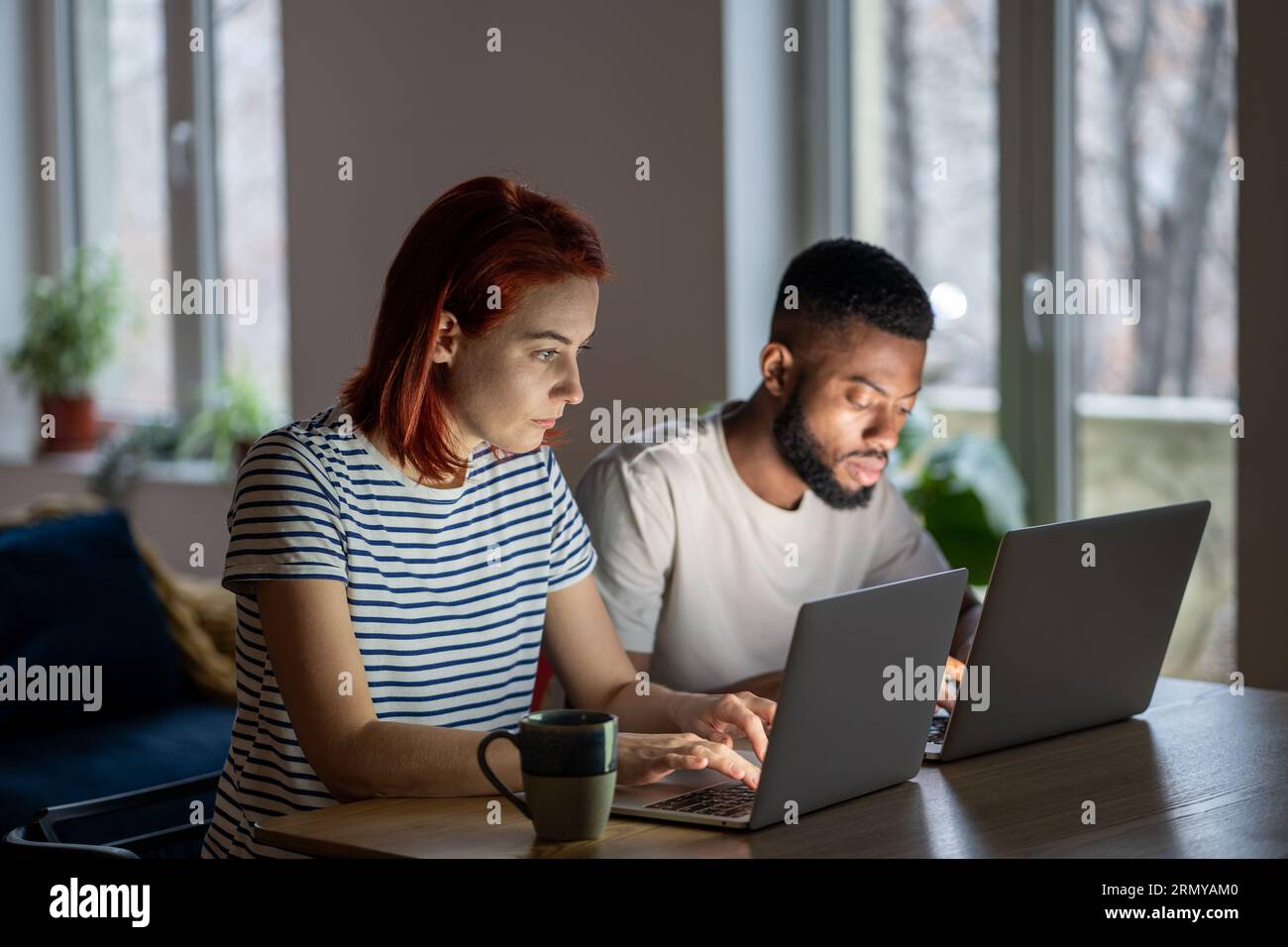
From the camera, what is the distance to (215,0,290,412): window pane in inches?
183

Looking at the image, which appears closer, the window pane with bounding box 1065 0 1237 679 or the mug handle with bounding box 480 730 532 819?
the mug handle with bounding box 480 730 532 819

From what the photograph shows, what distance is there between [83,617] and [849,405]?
1702 millimetres

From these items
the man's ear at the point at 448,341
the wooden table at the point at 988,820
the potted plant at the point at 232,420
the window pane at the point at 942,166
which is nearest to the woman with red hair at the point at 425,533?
the man's ear at the point at 448,341

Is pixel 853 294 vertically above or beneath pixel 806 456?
above

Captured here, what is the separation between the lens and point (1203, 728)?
5.82 feet

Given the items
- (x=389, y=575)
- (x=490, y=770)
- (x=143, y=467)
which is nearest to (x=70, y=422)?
(x=143, y=467)

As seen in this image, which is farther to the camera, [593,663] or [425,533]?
[593,663]

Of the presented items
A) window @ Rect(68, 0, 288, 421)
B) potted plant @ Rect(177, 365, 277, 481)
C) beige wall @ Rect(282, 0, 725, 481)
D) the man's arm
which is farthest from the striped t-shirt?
window @ Rect(68, 0, 288, 421)

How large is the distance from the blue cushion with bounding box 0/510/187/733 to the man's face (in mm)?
1591

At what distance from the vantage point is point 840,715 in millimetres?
1410

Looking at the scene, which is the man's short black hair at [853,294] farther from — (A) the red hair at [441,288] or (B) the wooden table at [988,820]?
(B) the wooden table at [988,820]

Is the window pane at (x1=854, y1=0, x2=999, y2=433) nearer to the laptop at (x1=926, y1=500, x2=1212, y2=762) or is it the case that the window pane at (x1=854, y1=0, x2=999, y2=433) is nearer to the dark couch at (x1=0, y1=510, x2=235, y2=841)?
the laptop at (x1=926, y1=500, x2=1212, y2=762)

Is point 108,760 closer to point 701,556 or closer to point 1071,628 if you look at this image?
point 701,556

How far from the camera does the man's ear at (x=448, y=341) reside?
5.64ft
